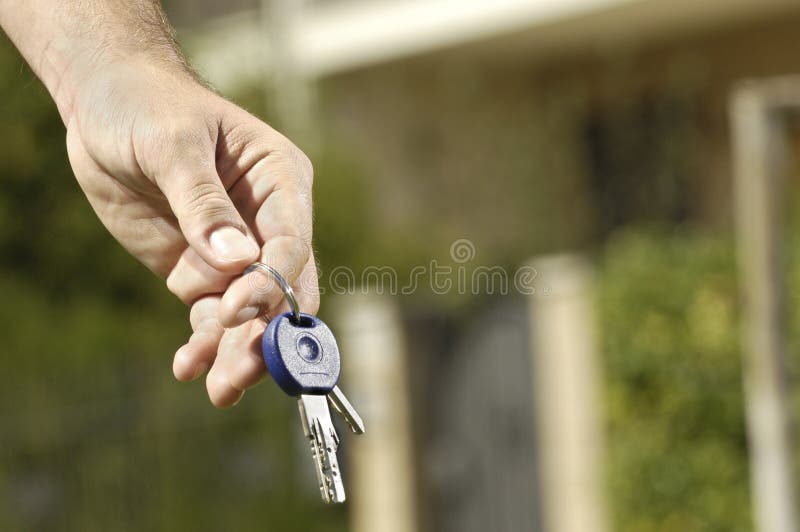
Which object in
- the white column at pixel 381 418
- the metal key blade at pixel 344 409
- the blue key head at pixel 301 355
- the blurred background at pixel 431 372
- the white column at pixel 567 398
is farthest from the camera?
the white column at pixel 381 418

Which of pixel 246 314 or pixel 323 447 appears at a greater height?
pixel 246 314

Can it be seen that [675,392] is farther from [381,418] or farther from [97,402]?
[97,402]

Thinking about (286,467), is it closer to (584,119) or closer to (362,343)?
(362,343)

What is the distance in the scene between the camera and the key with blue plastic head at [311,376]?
1441mm

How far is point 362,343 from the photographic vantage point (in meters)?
6.31

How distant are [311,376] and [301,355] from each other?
0.11ft

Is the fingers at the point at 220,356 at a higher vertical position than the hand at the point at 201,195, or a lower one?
lower

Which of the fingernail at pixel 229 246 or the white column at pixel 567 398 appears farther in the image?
the white column at pixel 567 398

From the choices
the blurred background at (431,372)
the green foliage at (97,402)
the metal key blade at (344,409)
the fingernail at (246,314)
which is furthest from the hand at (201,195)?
the green foliage at (97,402)

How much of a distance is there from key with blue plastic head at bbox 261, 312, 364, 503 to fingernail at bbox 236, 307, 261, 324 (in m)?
0.03

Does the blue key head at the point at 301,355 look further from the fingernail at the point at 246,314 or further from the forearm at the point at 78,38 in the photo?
the forearm at the point at 78,38

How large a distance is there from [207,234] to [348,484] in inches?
202

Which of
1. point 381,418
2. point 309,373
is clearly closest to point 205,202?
point 309,373

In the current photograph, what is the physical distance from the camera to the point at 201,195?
146 cm
